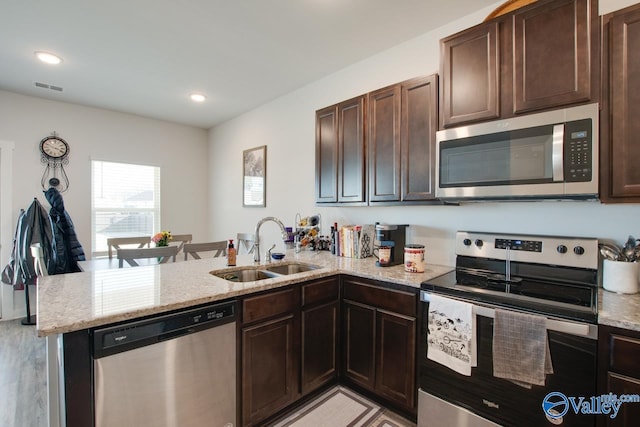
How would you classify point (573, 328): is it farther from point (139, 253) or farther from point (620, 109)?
point (139, 253)

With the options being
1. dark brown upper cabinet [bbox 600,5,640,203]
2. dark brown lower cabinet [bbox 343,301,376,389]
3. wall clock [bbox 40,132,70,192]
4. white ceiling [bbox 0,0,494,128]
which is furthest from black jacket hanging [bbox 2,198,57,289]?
dark brown upper cabinet [bbox 600,5,640,203]

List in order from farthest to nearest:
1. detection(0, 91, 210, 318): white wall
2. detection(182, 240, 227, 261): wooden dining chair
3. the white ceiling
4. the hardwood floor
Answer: detection(0, 91, 210, 318): white wall → detection(182, 240, 227, 261): wooden dining chair → the white ceiling → the hardwood floor

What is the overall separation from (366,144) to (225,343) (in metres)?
1.75

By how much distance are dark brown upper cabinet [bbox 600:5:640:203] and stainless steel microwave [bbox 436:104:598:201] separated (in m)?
0.05

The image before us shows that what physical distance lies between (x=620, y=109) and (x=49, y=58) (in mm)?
4237

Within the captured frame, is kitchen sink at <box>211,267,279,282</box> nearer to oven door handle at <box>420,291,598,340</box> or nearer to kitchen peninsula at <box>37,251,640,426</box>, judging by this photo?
kitchen peninsula at <box>37,251,640,426</box>

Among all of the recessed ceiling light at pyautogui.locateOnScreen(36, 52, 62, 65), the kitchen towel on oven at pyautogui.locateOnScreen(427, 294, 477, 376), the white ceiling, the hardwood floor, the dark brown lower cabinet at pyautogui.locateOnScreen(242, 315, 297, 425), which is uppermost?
the white ceiling

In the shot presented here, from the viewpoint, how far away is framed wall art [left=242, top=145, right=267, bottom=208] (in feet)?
12.9

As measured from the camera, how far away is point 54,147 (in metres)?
3.73

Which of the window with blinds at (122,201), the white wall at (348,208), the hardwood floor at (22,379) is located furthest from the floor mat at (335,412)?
the window with blinds at (122,201)

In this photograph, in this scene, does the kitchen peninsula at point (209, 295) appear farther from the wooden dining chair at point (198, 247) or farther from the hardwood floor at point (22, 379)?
the hardwood floor at point (22, 379)

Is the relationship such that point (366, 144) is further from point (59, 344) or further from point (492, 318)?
point (59, 344)

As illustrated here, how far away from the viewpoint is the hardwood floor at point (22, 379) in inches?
75.9

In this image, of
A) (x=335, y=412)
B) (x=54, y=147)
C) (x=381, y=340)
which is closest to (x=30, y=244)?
(x=54, y=147)
